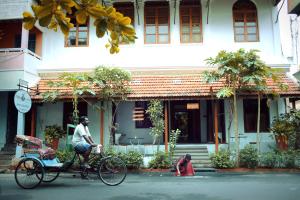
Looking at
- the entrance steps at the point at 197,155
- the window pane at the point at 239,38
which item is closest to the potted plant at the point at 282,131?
the entrance steps at the point at 197,155

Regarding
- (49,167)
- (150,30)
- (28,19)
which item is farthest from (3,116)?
(28,19)

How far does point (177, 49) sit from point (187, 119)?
3606 mm

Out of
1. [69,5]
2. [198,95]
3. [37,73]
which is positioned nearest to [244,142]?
[198,95]

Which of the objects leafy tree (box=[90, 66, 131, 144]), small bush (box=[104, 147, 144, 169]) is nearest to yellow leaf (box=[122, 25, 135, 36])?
small bush (box=[104, 147, 144, 169])

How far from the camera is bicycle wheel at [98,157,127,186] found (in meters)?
8.00

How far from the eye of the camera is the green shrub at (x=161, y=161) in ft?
38.3

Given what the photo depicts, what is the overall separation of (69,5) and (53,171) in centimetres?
628

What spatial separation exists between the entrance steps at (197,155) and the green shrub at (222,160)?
0.29m

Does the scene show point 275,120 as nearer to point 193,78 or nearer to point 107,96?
point 193,78

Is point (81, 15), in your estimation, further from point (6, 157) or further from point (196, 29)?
point (196, 29)

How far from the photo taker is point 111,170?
8.03 meters

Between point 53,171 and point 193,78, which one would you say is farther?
point 193,78

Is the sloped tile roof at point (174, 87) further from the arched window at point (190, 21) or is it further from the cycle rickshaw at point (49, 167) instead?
the cycle rickshaw at point (49, 167)

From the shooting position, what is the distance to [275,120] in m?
12.8
